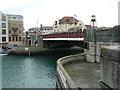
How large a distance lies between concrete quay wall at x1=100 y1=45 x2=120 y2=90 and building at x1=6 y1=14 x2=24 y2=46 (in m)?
70.5

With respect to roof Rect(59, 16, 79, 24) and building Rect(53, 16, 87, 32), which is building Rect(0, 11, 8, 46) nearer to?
building Rect(53, 16, 87, 32)

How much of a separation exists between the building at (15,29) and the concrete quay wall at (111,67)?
70.5 m

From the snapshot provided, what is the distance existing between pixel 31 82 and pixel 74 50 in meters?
46.0

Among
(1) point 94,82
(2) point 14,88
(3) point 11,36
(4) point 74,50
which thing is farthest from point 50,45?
(1) point 94,82

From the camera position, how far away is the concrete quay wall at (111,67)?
5.54 m

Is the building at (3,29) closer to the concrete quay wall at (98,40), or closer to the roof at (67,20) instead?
the roof at (67,20)

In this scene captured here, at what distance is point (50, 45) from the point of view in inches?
2315

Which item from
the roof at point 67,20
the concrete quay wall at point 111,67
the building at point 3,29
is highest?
the roof at point 67,20

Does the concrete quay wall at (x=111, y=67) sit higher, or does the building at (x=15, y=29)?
the building at (x=15, y=29)

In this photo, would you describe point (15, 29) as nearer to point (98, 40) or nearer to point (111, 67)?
point (98, 40)

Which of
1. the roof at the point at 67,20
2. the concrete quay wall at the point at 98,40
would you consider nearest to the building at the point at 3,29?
the roof at the point at 67,20

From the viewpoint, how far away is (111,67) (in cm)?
597

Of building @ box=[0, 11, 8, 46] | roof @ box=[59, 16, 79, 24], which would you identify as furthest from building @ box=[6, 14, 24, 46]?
roof @ box=[59, 16, 79, 24]

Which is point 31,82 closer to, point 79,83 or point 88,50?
point 88,50
